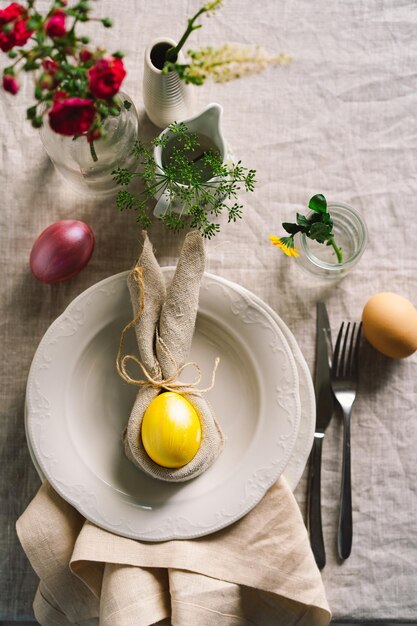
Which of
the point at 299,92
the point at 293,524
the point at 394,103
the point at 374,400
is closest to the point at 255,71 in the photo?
the point at 299,92

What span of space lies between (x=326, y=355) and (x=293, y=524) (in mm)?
220

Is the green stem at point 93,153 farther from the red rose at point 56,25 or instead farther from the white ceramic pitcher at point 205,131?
the red rose at point 56,25

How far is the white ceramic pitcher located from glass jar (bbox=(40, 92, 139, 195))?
2.0 inches

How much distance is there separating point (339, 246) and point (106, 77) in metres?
0.43

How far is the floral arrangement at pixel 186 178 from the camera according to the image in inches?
26.6

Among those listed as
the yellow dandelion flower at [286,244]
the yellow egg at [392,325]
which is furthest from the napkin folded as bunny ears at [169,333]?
the yellow egg at [392,325]

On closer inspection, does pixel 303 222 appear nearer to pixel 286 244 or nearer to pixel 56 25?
pixel 286 244

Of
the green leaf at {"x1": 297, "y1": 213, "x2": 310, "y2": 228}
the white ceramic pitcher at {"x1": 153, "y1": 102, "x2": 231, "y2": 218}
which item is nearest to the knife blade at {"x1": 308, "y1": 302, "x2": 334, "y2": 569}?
the green leaf at {"x1": 297, "y1": 213, "x2": 310, "y2": 228}

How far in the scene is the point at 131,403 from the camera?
782mm

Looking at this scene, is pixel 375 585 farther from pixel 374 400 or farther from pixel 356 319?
pixel 356 319

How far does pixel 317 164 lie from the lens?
82 cm

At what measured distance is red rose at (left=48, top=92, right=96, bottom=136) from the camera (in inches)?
18.9

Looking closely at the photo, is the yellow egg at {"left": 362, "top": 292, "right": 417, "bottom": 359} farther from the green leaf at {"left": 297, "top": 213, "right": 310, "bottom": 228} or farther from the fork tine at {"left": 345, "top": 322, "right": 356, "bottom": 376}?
the green leaf at {"left": 297, "top": 213, "right": 310, "bottom": 228}

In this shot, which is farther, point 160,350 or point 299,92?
point 299,92
